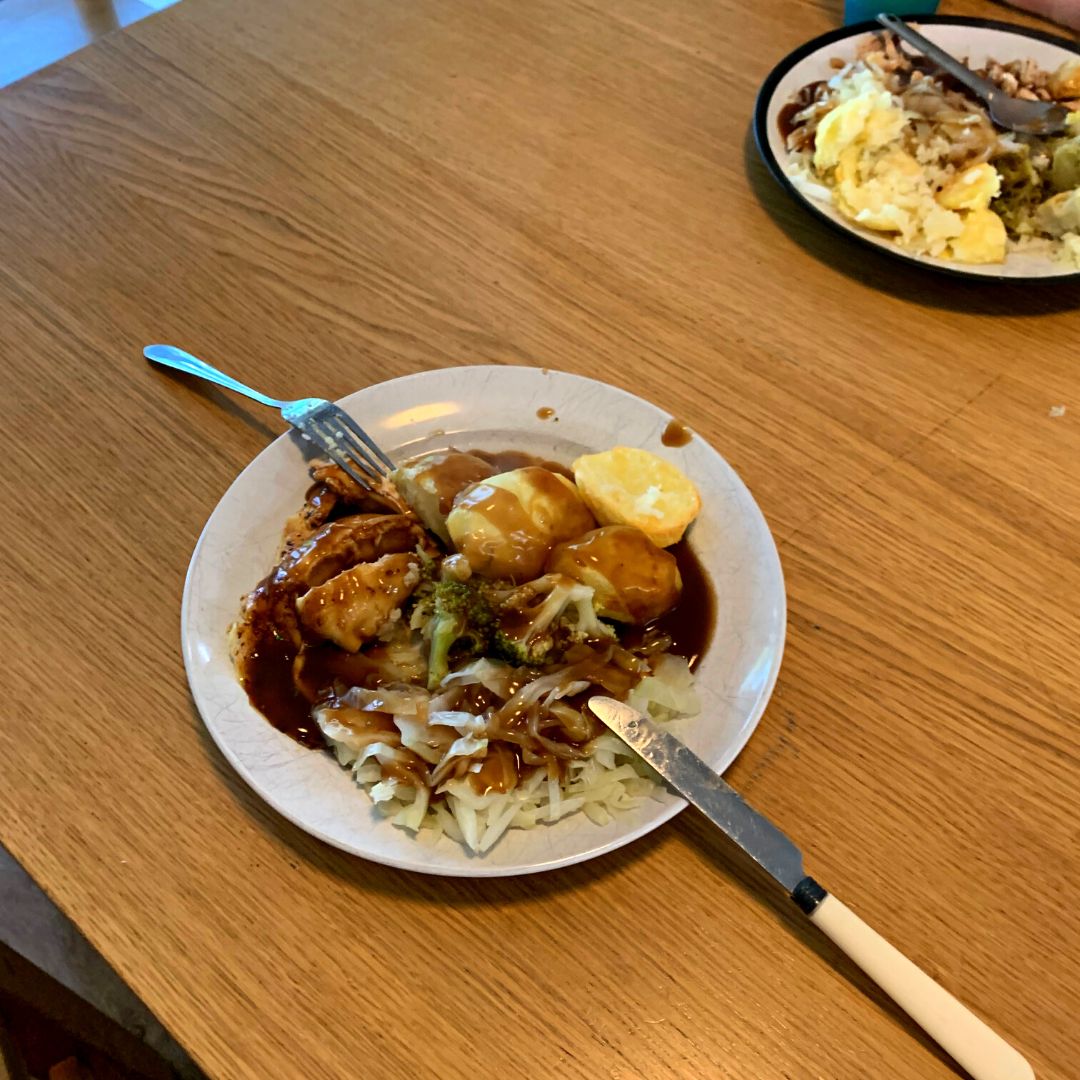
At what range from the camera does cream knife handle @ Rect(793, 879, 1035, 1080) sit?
3.38 feet

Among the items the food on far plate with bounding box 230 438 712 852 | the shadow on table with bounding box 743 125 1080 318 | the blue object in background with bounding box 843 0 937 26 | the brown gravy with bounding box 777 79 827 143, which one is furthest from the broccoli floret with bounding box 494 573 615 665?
the blue object in background with bounding box 843 0 937 26

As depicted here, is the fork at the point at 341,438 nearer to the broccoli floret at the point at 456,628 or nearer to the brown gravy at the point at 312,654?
the brown gravy at the point at 312,654

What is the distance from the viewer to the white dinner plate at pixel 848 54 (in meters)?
1.96

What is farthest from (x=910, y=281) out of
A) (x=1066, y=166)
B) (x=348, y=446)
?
(x=348, y=446)

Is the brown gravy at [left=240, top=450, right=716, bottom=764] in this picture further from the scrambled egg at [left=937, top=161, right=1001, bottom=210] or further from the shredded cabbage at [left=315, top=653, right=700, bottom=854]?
the scrambled egg at [left=937, top=161, right=1001, bottom=210]

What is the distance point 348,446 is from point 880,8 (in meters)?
1.83

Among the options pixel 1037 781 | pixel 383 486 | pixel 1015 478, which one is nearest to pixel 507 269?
pixel 383 486

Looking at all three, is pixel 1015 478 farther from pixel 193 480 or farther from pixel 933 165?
pixel 193 480

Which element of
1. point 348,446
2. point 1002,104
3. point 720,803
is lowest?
point 720,803

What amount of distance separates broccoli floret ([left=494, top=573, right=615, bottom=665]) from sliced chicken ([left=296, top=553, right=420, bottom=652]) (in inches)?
7.2

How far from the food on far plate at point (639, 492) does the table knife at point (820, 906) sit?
0.32 meters

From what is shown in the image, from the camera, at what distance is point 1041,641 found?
141cm

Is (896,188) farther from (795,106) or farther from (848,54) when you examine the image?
(848,54)

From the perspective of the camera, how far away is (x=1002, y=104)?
1985 mm
